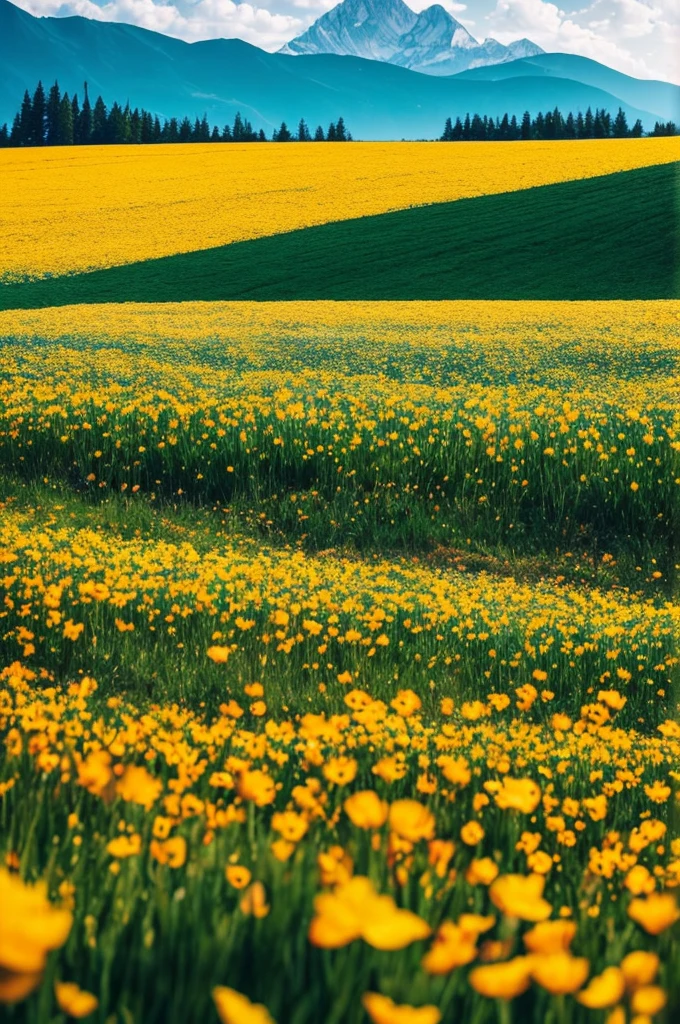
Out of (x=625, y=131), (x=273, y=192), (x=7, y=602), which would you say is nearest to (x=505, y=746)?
(x=7, y=602)

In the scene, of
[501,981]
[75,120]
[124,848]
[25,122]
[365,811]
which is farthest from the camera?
[75,120]

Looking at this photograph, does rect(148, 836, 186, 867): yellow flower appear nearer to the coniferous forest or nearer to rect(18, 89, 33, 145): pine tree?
the coniferous forest

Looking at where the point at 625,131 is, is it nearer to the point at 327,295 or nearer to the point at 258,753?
the point at 327,295

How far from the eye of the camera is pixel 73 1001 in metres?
0.93

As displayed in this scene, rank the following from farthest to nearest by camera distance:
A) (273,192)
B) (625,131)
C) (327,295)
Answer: (625,131) < (273,192) < (327,295)

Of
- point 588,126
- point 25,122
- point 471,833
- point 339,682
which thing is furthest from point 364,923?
point 588,126

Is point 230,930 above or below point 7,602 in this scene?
above

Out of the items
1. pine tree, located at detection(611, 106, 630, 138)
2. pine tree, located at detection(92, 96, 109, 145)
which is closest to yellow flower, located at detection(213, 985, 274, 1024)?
pine tree, located at detection(92, 96, 109, 145)

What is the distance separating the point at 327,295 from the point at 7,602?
2799cm

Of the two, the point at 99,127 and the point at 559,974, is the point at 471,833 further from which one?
the point at 99,127

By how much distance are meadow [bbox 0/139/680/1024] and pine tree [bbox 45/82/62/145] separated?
10293cm

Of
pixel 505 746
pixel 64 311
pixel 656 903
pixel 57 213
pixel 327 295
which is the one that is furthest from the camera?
pixel 57 213

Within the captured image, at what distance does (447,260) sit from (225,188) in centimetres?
2022

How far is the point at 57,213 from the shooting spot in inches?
1706
